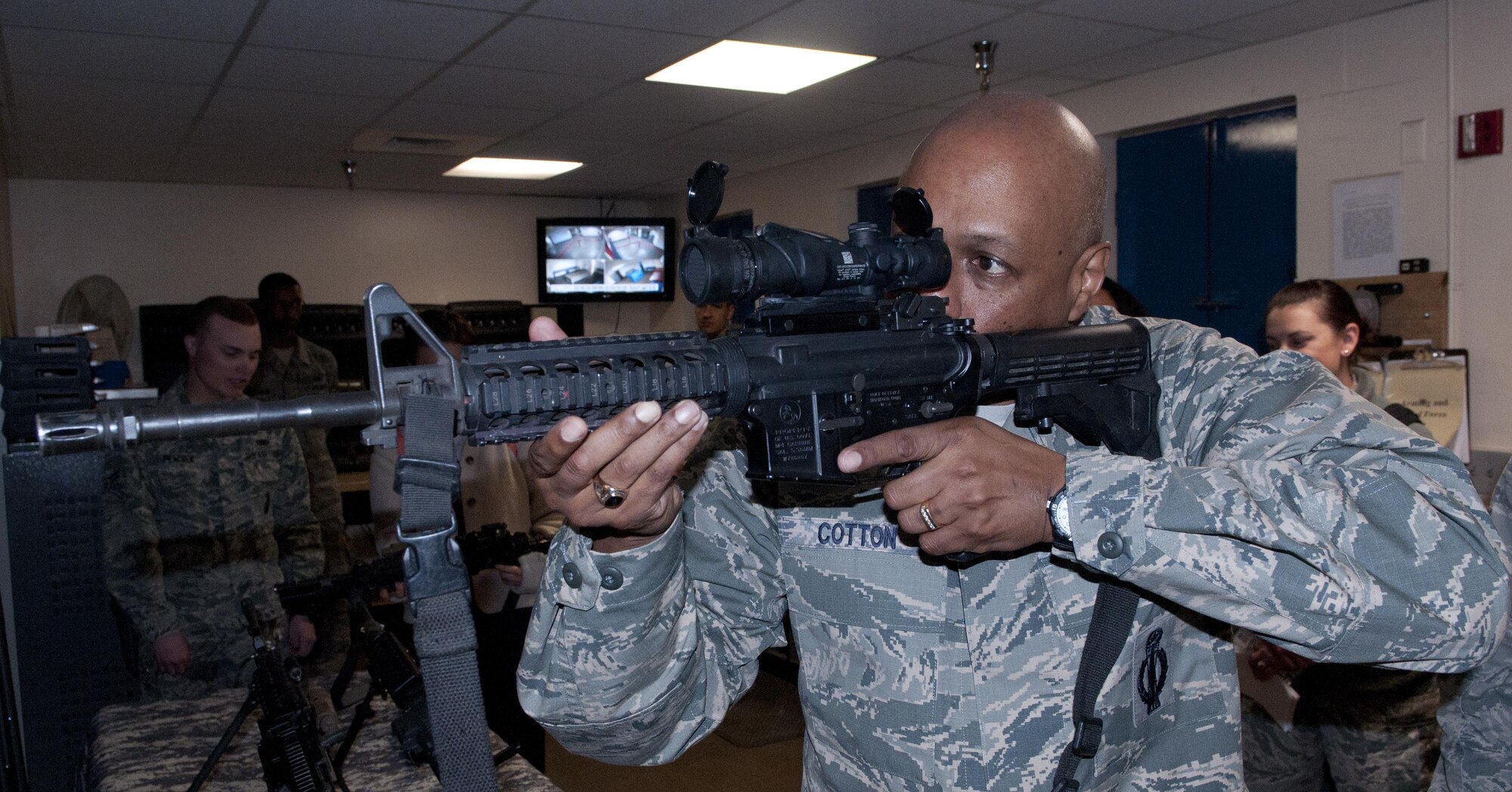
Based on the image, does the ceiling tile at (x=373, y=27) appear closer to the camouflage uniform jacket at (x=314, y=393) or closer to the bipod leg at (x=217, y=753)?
the camouflage uniform jacket at (x=314, y=393)

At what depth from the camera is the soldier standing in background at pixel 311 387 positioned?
379 cm

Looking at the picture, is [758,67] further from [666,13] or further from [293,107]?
[293,107]

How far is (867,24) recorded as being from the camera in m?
4.51

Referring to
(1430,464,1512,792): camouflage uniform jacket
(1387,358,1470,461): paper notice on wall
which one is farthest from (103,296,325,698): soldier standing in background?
(1387,358,1470,461): paper notice on wall

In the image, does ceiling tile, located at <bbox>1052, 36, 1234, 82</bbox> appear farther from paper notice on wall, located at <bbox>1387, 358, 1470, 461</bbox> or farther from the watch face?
the watch face

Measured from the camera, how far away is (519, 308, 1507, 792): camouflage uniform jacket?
1057 mm

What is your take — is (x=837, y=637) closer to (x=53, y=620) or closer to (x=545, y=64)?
(x=53, y=620)

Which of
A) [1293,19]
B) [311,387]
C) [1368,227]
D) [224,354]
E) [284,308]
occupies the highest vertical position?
[1293,19]

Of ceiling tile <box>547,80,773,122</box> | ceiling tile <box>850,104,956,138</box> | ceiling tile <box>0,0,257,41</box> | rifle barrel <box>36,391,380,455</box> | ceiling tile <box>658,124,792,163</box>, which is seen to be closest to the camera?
rifle barrel <box>36,391,380,455</box>

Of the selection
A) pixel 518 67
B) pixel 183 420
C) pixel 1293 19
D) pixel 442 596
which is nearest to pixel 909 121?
pixel 1293 19

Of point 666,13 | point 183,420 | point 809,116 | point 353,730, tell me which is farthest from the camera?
point 809,116

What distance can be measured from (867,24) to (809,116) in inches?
81.6

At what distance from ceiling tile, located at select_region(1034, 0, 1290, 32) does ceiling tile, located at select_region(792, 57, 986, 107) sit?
79 cm

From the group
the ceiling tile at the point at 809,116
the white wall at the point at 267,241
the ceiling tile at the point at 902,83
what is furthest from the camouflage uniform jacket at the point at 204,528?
the white wall at the point at 267,241
